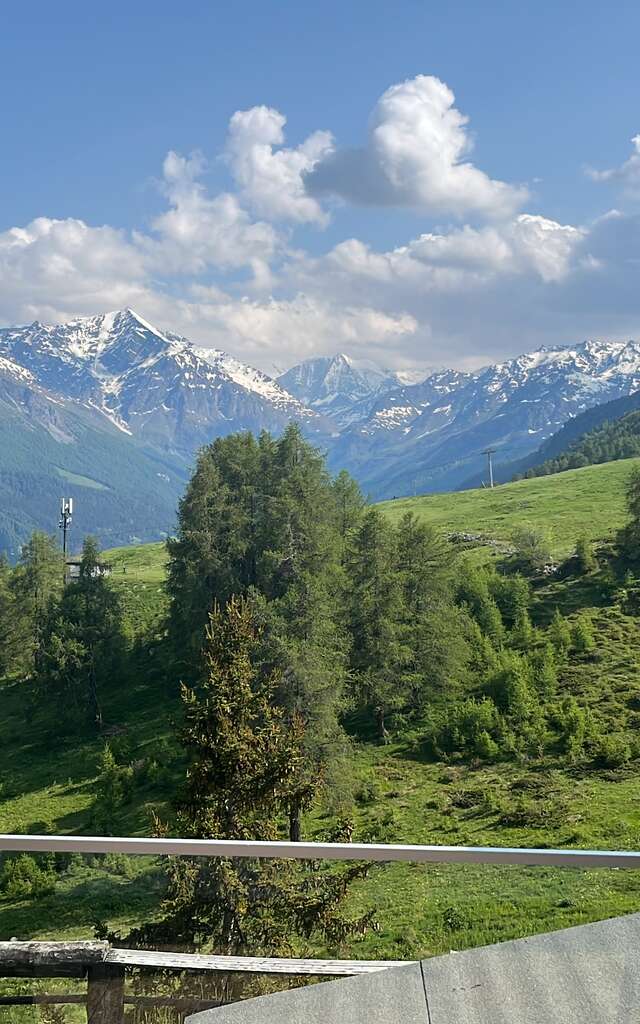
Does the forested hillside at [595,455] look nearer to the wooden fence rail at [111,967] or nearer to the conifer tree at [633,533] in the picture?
the conifer tree at [633,533]

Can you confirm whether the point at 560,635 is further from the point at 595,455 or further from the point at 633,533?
the point at 595,455

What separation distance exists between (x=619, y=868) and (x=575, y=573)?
62834 millimetres

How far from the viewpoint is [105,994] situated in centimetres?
392

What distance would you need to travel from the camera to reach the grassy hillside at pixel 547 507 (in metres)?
88.4

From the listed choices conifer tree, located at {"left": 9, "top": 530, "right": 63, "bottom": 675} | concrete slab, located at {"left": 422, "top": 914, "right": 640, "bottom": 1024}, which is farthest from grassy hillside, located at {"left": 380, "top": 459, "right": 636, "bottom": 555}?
concrete slab, located at {"left": 422, "top": 914, "right": 640, "bottom": 1024}

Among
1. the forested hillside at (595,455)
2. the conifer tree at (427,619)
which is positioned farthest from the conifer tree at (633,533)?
the forested hillside at (595,455)

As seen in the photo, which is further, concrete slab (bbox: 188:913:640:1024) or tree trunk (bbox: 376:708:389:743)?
tree trunk (bbox: 376:708:389:743)

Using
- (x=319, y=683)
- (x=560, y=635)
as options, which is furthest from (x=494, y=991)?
(x=560, y=635)

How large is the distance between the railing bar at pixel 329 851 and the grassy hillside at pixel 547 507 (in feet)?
236

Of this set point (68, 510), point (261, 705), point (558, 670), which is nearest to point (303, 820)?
point (261, 705)

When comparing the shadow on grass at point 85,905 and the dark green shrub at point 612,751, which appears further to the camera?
the dark green shrub at point 612,751

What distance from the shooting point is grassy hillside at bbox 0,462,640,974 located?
4289 millimetres

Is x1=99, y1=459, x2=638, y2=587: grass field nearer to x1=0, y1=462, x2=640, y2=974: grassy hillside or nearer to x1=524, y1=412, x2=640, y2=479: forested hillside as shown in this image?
x1=0, y1=462, x2=640, y2=974: grassy hillside

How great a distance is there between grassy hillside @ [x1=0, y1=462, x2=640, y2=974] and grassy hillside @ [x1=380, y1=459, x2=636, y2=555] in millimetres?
3567
